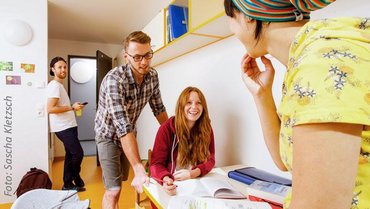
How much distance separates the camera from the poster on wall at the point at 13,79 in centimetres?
258

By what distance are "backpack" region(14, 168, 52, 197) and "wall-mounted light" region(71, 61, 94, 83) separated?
10.3 feet

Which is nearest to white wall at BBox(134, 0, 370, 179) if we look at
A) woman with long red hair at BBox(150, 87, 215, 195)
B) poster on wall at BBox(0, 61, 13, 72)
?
woman with long red hair at BBox(150, 87, 215, 195)

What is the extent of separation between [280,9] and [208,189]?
83 cm

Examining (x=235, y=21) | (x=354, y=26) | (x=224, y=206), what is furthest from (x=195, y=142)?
(x=354, y=26)

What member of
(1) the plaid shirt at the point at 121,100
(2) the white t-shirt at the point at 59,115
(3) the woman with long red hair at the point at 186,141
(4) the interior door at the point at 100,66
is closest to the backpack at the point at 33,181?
(2) the white t-shirt at the point at 59,115

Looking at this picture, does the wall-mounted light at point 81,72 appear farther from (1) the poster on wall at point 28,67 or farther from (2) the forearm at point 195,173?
(2) the forearm at point 195,173

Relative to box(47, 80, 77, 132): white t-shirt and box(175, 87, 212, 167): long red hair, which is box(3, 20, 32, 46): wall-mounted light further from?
box(175, 87, 212, 167): long red hair

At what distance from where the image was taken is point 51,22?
11.5 feet

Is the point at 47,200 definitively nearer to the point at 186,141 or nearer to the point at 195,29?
the point at 186,141

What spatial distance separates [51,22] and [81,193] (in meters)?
2.46

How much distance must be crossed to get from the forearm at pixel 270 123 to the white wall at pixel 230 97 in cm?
60

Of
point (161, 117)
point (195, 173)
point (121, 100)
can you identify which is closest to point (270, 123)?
point (195, 173)

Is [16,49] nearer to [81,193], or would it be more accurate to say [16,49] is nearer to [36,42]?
[36,42]

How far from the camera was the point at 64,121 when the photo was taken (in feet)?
8.99
